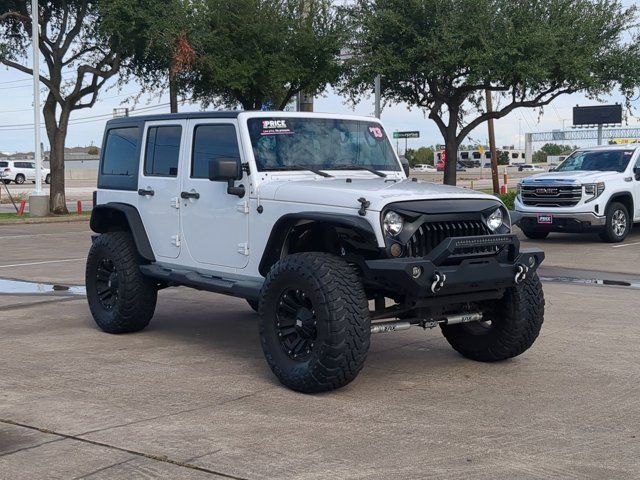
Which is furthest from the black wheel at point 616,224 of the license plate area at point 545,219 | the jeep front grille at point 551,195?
the license plate area at point 545,219

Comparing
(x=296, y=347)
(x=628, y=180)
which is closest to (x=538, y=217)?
(x=628, y=180)

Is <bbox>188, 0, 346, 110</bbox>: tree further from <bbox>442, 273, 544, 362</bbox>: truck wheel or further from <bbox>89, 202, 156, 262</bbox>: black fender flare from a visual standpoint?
<bbox>442, 273, 544, 362</bbox>: truck wheel

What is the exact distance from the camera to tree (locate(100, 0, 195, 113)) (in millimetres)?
26578

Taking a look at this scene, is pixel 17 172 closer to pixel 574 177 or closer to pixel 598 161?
Answer: pixel 598 161

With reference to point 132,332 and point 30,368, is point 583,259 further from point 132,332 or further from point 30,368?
point 30,368

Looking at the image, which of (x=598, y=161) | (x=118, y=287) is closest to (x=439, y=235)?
(x=118, y=287)

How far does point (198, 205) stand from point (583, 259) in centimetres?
952

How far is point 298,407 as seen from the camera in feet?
20.9

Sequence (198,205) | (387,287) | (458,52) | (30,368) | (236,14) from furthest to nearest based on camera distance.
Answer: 1. (236,14)
2. (458,52)
3. (198,205)
4. (30,368)
5. (387,287)

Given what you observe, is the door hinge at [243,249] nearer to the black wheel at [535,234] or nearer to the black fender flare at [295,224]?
the black fender flare at [295,224]

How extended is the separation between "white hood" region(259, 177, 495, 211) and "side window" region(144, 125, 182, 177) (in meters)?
1.45

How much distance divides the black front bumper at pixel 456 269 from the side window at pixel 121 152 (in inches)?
132

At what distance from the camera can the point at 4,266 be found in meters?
15.3

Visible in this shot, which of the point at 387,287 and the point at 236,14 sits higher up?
the point at 236,14
